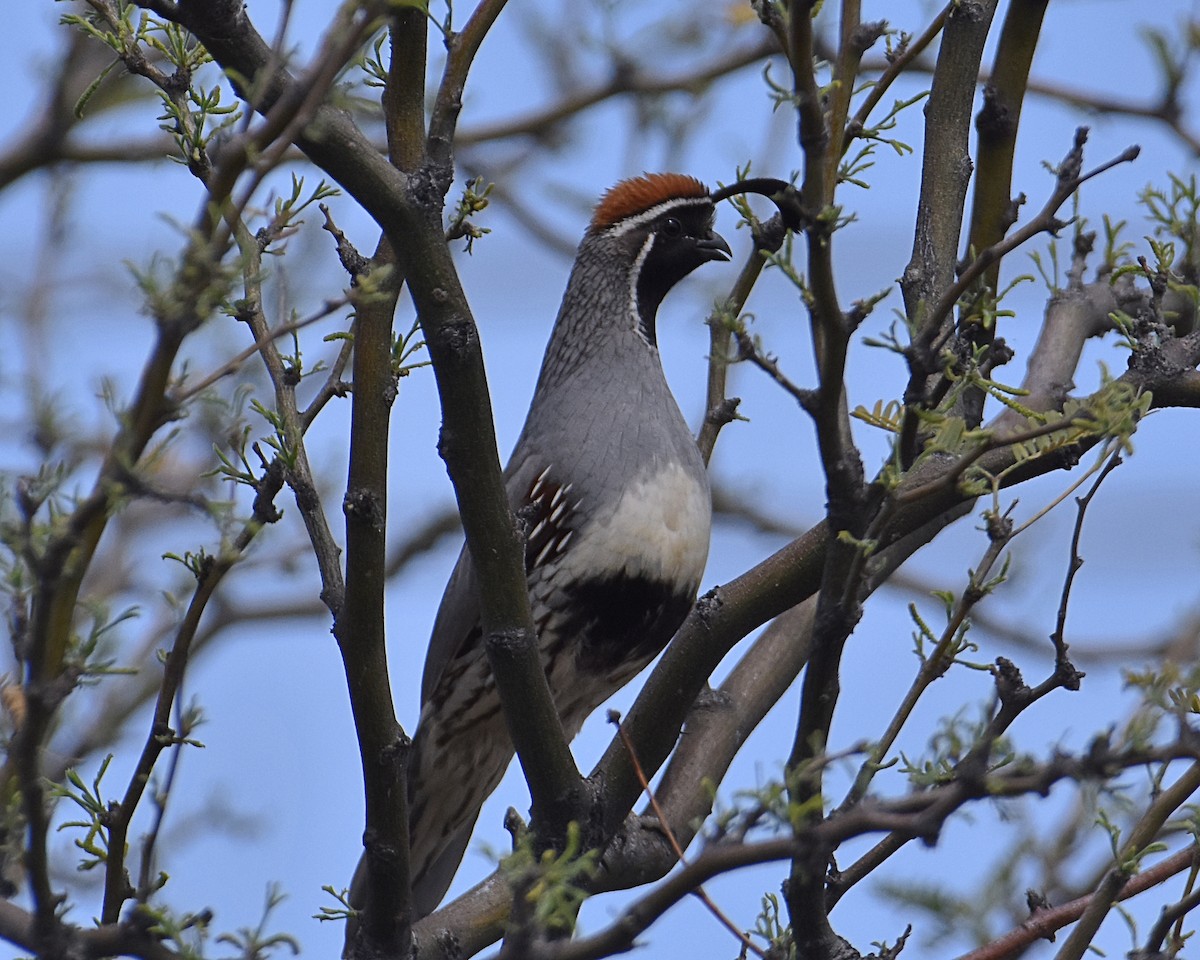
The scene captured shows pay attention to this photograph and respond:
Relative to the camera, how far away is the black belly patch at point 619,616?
12.6 ft

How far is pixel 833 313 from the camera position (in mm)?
1933

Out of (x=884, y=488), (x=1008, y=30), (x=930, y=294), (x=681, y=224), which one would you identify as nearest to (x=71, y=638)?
(x=884, y=488)

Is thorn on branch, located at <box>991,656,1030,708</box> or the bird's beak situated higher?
the bird's beak

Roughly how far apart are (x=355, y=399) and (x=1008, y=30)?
170cm

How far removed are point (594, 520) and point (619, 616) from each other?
0.83 ft

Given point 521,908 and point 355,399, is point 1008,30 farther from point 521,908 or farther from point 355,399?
point 521,908

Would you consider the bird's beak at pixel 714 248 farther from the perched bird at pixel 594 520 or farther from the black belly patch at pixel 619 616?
the black belly patch at pixel 619 616

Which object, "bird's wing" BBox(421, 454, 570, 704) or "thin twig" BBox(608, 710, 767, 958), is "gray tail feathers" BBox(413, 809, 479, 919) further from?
"thin twig" BBox(608, 710, 767, 958)

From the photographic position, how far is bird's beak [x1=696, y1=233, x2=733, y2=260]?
446cm

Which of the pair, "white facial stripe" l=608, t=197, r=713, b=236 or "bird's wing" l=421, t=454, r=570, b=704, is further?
"white facial stripe" l=608, t=197, r=713, b=236

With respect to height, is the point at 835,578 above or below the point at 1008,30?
below

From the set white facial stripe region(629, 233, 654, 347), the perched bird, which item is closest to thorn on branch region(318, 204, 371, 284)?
the perched bird

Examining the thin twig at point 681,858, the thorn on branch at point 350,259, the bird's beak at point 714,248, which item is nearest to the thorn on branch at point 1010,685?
the thin twig at point 681,858

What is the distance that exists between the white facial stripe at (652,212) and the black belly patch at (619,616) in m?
1.24
